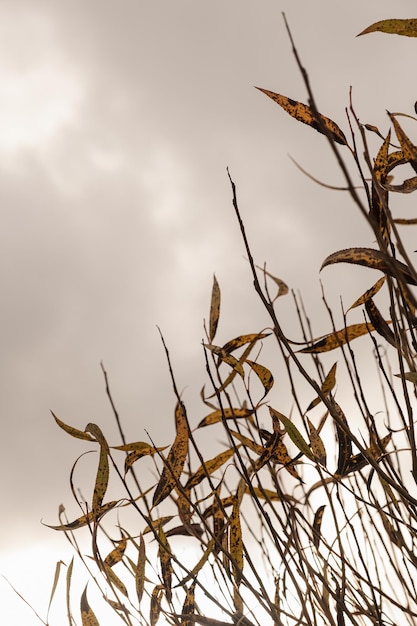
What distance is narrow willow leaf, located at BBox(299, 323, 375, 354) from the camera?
0.91m

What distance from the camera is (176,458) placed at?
1.04 meters

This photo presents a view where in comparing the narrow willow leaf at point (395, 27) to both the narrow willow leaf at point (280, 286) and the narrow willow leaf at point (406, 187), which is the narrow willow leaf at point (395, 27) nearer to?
the narrow willow leaf at point (406, 187)

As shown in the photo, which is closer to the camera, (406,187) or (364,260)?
(364,260)

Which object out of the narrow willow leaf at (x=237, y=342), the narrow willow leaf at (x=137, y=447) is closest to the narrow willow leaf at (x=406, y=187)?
the narrow willow leaf at (x=237, y=342)

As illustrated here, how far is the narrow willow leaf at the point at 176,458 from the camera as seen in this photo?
1.04 meters

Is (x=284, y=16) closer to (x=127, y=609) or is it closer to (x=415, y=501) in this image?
(x=415, y=501)

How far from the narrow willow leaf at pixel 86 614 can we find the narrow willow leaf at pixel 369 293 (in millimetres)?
733

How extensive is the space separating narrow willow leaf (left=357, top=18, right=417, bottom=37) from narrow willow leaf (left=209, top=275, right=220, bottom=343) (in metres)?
0.46

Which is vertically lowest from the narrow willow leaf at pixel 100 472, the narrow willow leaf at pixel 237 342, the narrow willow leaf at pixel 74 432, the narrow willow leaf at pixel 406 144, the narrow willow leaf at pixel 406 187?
the narrow willow leaf at pixel 100 472

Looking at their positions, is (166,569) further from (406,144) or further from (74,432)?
(406,144)

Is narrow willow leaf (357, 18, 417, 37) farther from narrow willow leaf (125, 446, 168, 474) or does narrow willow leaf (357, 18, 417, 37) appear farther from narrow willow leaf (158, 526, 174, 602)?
narrow willow leaf (158, 526, 174, 602)

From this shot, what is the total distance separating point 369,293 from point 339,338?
8 cm

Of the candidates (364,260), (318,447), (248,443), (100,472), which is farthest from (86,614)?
(364,260)

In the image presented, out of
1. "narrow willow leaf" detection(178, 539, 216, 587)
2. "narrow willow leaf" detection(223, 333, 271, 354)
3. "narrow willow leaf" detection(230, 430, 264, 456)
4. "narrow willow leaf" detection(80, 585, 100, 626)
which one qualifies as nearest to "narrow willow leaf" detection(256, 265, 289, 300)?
"narrow willow leaf" detection(223, 333, 271, 354)
